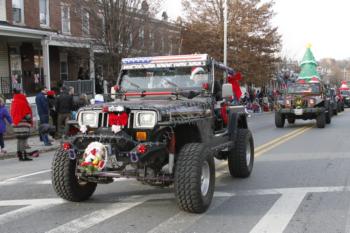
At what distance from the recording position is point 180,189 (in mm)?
6098

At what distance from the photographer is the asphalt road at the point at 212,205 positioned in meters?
5.84

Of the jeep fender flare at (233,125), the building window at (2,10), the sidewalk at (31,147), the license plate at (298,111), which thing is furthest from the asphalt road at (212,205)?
the building window at (2,10)

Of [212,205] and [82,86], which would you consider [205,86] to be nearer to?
[212,205]

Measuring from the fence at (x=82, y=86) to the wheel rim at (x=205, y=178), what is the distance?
58.9 feet

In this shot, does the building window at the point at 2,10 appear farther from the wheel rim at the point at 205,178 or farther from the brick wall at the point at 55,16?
the wheel rim at the point at 205,178

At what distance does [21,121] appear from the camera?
1234 centimetres

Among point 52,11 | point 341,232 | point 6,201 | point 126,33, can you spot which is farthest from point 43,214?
point 52,11

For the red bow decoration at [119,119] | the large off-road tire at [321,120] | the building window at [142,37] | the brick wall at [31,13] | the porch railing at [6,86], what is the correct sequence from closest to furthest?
the red bow decoration at [119,119] < the large off-road tire at [321,120] < the building window at [142,37] < the porch railing at [6,86] < the brick wall at [31,13]

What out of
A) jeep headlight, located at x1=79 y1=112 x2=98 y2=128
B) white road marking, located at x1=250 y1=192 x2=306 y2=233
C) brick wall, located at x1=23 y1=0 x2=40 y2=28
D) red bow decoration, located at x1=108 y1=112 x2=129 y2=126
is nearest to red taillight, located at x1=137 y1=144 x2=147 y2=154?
red bow decoration, located at x1=108 y1=112 x2=129 y2=126

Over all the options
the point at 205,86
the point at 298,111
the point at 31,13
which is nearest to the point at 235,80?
the point at 205,86

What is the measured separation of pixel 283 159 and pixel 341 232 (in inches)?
228

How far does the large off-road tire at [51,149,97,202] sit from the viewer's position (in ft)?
22.2

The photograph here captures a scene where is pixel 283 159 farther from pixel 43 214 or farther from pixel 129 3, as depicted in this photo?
pixel 129 3

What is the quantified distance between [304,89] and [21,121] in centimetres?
1382
